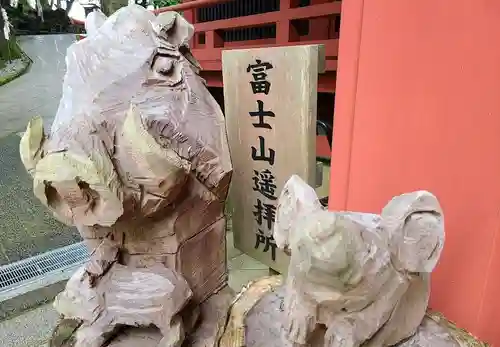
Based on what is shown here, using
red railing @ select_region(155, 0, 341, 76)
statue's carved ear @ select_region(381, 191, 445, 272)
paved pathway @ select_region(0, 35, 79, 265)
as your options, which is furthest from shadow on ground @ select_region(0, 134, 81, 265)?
statue's carved ear @ select_region(381, 191, 445, 272)

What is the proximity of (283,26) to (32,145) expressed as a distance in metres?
1.76

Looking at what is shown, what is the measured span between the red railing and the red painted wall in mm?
825

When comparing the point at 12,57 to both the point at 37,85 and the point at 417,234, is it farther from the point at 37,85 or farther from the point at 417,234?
the point at 417,234

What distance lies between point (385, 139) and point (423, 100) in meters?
0.20

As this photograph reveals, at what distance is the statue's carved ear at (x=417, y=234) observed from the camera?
0.81m

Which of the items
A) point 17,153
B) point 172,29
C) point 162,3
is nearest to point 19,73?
point 17,153

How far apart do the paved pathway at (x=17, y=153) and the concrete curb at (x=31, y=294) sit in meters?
0.32

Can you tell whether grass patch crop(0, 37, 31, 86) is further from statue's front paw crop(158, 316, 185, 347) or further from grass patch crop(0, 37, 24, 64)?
statue's front paw crop(158, 316, 185, 347)

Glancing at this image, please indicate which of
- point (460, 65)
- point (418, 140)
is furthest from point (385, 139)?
point (460, 65)

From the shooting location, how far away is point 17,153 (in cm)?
346

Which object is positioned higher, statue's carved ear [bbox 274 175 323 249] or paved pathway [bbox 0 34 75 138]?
paved pathway [bbox 0 34 75 138]

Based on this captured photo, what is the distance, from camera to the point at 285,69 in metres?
1.56

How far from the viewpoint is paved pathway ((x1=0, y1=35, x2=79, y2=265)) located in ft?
8.49

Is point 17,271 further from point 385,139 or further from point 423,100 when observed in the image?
point 423,100
